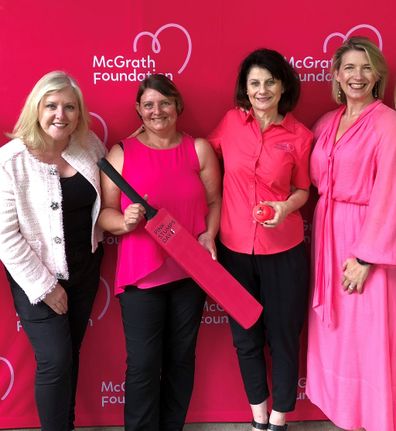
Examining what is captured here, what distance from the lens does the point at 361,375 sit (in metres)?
1.90

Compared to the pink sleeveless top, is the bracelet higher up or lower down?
lower down

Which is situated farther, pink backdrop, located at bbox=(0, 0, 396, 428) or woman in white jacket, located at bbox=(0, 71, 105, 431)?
pink backdrop, located at bbox=(0, 0, 396, 428)

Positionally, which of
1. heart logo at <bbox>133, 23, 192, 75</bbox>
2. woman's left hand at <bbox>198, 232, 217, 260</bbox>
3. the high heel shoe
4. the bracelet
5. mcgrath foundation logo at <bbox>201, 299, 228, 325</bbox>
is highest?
heart logo at <bbox>133, 23, 192, 75</bbox>

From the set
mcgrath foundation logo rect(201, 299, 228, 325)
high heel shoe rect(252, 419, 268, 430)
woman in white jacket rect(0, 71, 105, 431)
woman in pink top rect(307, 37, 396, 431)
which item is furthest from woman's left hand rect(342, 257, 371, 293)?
woman in white jacket rect(0, 71, 105, 431)

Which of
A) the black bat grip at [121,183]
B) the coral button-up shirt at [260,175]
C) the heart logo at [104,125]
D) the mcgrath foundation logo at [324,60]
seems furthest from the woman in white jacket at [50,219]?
the mcgrath foundation logo at [324,60]

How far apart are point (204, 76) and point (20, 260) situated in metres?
1.02

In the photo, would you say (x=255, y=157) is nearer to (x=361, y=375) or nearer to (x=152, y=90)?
(x=152, y=90)

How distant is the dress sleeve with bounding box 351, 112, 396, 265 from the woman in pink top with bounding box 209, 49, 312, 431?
270mm

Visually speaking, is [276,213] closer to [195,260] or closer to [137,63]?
[195,260]

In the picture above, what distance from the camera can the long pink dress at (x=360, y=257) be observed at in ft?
5.73

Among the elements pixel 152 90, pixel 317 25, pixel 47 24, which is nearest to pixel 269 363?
pixel 152 90

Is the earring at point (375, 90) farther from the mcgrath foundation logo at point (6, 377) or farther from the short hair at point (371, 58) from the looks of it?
the mcgrath foundation logo at point (6, 377)

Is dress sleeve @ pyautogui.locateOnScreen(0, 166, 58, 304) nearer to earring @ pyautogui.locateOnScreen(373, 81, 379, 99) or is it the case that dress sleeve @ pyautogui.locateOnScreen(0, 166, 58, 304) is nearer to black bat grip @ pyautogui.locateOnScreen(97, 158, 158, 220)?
black bat grip @ pyautogui.locateOnScreen(97, 158, 158, 220)

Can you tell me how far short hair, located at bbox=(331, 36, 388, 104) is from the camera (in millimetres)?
1795
